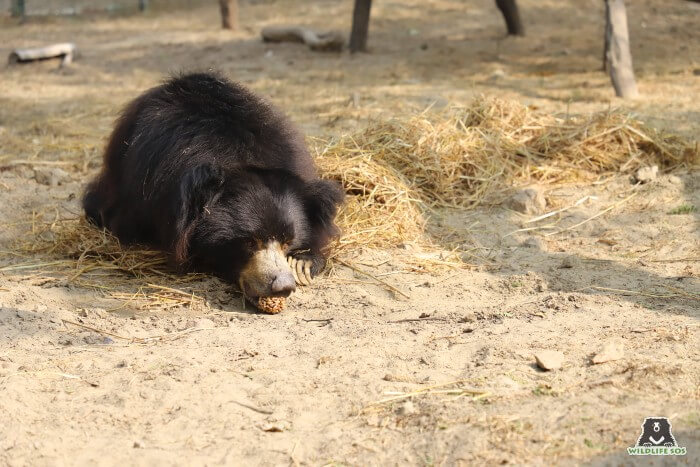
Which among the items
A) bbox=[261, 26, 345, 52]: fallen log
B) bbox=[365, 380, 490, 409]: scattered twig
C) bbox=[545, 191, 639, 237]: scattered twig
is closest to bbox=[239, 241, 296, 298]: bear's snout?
bbox=[365, 380, 490, 409]: scattered twig

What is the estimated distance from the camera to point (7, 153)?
6980mm

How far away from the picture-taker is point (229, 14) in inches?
526

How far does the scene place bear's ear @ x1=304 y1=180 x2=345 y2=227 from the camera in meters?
4.73

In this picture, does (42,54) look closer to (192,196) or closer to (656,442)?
(192,196)

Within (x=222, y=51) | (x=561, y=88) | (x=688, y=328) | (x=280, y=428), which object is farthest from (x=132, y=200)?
(x=222, y=51)

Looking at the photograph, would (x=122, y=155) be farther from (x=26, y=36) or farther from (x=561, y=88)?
(x=26, y=36)

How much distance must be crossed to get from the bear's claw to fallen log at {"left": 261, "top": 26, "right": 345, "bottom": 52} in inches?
287

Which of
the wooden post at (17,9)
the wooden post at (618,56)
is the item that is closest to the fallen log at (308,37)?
the wooden post at (618,56)

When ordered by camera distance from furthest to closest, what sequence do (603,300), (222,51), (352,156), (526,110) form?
(222,51), (526,110), (352,156), (603,300)

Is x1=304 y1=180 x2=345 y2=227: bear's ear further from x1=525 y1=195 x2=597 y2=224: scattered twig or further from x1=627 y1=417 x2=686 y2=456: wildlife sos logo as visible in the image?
x1=627 y1=417 x2=686 y2=456: wildlife sos logo

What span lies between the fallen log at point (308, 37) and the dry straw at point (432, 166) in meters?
4.80

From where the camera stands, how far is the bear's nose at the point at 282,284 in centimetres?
427

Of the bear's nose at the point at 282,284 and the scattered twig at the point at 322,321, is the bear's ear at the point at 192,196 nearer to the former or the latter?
the bear's nose at the point at 282,284

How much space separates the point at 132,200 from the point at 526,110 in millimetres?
3350
